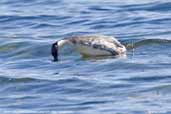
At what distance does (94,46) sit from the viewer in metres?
16.2

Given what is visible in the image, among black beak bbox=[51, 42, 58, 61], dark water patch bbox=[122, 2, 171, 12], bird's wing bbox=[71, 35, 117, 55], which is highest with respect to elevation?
bird's wing bbox=[71, 35, 117, 55]

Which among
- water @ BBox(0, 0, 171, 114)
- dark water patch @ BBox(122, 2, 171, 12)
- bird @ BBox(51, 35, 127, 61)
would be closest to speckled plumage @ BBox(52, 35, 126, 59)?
bird @ BBox(51, 35, 127, 61)

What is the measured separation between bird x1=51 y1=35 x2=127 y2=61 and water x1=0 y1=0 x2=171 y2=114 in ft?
0.61

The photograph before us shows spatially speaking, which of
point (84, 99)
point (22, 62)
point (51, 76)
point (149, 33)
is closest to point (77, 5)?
point (149, 33)

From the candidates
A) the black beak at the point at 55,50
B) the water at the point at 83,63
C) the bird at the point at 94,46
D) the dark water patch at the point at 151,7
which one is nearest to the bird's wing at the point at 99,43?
the bird at the point at 94,46

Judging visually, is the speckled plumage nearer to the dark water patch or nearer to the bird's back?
the bird's back

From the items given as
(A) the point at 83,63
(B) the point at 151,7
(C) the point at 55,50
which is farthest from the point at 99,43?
(B) the point at 151,7

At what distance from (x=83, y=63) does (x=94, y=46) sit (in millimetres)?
459

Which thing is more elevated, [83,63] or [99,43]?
[99,43]

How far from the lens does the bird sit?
52.9ft

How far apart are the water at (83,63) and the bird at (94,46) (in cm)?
19

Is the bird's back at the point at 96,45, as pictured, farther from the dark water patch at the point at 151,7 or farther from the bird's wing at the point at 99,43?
the dark water patch at the point at 151,7

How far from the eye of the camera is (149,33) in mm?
18391

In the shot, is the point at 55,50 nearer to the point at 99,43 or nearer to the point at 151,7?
the point at 99,43
